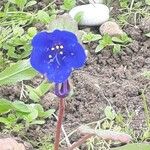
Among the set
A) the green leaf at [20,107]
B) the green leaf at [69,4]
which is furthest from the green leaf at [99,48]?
the green leaf at [20,107]

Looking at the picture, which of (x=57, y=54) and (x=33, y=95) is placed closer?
(x=57, y=54)

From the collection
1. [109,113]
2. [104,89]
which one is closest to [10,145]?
[109,113]

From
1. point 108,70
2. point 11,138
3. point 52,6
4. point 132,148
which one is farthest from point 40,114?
point 52,6

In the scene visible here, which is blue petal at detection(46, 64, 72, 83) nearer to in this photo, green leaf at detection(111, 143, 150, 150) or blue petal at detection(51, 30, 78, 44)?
blue petal at detection(51, 30, 78, 44)

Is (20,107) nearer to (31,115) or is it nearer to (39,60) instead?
(31,115)

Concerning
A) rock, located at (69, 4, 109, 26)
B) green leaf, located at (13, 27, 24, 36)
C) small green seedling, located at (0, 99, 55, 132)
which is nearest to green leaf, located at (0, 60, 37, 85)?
small green seedling, located at (0, 99, 55, 132)

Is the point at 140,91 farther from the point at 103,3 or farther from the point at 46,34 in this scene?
Result: the point at 46,34

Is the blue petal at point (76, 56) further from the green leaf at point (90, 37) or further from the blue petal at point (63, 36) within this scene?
the green leaf at point (90, 37)
